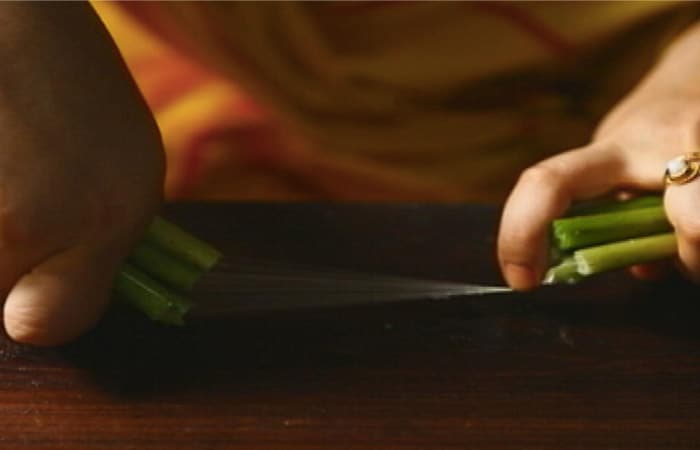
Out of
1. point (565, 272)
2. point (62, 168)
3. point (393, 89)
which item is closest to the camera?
point (62, 168)

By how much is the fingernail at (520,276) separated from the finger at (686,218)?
9 centimetres

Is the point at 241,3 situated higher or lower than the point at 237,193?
higher

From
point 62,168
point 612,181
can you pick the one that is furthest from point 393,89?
point 62,168

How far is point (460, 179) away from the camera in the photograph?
44.8 inches

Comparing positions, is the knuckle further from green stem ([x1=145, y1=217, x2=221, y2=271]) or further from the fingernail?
green stem ([x1=145, y1=217, x2=221, y2=271])

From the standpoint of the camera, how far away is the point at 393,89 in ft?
3.68

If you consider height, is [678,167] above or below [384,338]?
above

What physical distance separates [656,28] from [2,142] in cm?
61

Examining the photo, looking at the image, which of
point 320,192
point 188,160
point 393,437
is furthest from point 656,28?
point 393,437

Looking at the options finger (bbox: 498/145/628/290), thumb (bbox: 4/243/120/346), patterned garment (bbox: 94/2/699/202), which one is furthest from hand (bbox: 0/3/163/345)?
patterned garment (bbox: 94/2/699/202)

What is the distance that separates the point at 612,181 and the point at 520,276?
0.30 feet

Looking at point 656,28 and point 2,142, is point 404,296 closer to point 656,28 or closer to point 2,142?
point 2,142

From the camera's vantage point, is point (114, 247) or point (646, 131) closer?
point (114, 247)

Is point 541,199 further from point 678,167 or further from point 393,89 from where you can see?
point 393,89
